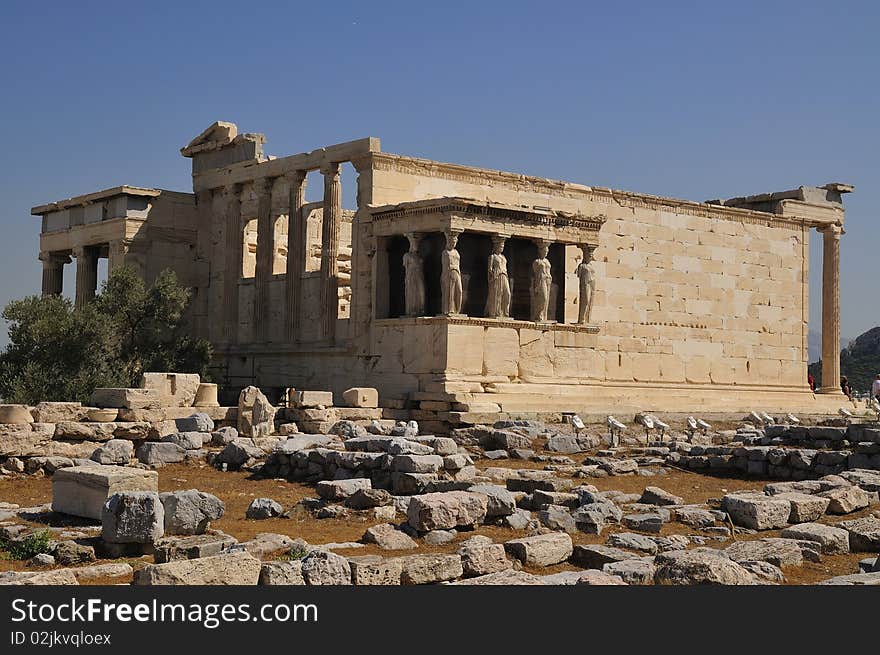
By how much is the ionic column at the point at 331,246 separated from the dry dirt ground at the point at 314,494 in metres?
6.85

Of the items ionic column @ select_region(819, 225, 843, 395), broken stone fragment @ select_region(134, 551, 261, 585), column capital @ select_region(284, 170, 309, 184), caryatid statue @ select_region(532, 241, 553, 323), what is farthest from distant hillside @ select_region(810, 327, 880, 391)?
broken stone fragment @ select_region(134, 551, 261, 585)

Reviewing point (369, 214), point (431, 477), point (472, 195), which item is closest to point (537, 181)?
point (472, 195)

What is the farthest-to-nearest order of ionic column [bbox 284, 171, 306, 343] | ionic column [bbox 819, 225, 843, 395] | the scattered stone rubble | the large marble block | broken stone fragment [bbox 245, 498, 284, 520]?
ionic column [bbox 819, 225, 843, 395] < ionic column [bbox 284, 171, 306, 343] < broken stone fragment [bbox 245, 498, 284, 520] < the large marble block < the scattered stone rubble

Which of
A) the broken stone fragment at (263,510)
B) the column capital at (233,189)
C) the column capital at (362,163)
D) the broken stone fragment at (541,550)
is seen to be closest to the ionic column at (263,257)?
the column capital at (233,189)

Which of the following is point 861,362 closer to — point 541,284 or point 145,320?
point 541,284

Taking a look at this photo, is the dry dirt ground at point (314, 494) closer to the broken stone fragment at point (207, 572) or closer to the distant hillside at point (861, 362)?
the broken stone fragment at point (207, 572)

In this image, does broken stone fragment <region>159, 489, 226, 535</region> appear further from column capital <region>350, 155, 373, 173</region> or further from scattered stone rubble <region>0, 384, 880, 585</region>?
column capital <region>350, 155, 373, 173</region>

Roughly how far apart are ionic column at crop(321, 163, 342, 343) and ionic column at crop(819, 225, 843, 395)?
534 inches

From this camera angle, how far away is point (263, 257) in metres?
24.7

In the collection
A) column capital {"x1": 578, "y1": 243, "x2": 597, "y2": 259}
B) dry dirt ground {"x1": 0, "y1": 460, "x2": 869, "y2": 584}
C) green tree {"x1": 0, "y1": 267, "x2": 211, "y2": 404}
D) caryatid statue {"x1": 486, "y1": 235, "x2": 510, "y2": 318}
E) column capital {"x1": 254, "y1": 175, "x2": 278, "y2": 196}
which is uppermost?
column capital {"x1": 254, "y1": 175, "x2": 278, "y2": 196}

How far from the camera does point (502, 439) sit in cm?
1797

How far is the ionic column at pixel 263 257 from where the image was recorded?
24.5 meters

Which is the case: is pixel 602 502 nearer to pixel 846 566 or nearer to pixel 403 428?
pixel 846 566

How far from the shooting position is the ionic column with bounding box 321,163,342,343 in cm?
2294
